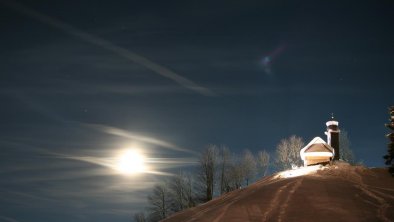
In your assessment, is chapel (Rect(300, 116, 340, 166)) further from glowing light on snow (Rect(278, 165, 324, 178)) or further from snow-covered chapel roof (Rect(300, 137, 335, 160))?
glowing light on snow (Rect(278, 165, 324, 178))

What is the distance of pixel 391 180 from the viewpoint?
157 ft

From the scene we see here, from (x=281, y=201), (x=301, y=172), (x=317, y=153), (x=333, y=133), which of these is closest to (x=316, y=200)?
(x=281, y=201)

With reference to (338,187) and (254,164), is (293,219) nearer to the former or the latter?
(338,187)

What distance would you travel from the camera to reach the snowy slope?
1470 inches

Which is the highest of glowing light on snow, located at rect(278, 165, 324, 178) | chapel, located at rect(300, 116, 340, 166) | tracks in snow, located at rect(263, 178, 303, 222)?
chapel, located at rect(300, 116, 340, 166)

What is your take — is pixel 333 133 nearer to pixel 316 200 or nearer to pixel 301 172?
pixel 301 172

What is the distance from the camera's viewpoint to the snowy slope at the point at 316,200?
123ft

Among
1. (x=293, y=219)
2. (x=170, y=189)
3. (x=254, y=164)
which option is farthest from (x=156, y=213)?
(x=293, y=219)

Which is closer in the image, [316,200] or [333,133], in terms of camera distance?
[316,200]

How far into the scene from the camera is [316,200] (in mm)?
40906

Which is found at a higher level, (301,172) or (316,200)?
(301,172)

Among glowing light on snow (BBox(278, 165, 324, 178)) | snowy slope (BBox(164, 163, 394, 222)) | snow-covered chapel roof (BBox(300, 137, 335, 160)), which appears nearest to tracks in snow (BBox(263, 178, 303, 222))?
snowy slope (BBox(164, 163, 394, 222))

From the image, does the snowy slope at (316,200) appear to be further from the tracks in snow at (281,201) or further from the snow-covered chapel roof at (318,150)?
the snow-covered chapel roof at (318,150)


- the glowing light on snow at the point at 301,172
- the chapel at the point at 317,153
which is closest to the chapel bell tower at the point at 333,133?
the chapel at the point at 317,153
